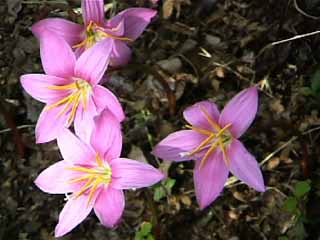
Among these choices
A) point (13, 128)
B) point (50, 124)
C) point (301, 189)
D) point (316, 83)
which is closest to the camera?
point (50, 124)

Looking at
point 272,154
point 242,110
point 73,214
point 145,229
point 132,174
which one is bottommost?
point 145,229

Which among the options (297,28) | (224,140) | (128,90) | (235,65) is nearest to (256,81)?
(235,65)

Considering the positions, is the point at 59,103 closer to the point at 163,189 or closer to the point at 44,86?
the point at 44,86

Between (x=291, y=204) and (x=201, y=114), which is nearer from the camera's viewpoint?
(x=201, y=114)

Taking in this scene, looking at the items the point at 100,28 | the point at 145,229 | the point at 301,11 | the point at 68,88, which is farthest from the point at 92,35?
the point at 301,11

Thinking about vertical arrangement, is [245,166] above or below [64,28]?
below

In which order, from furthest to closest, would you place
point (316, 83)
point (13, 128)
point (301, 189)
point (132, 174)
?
point (13, 128) → point (316, 83) → point (301, 189) → point (132, 174)

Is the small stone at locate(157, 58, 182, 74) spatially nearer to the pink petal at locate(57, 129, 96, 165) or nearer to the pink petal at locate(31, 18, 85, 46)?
the pink petal at locate(31, 18, 85, 46)

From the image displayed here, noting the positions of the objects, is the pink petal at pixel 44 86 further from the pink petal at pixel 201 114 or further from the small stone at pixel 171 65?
the small stone at pixel 171 65
